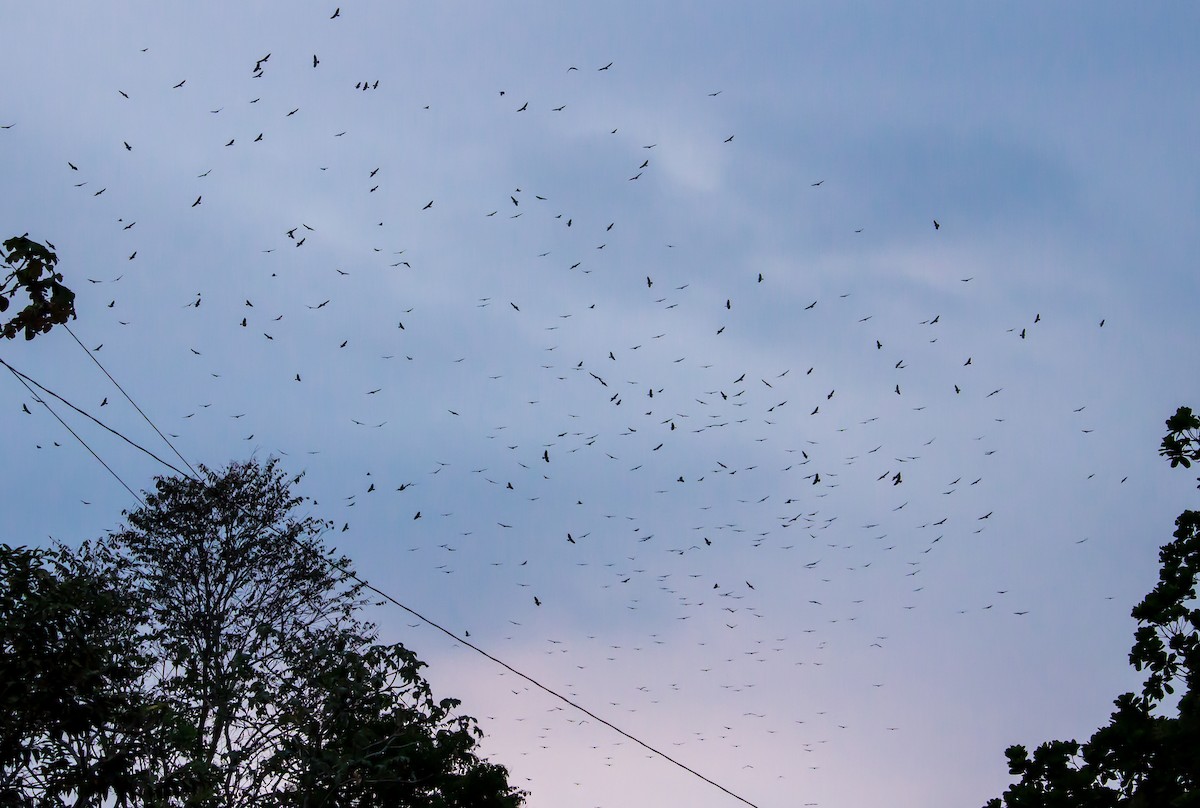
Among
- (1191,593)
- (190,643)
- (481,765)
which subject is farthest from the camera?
(481,765)

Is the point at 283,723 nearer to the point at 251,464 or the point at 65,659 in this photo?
the point at 65,659

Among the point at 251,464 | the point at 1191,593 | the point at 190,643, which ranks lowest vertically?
the point at 1191,593

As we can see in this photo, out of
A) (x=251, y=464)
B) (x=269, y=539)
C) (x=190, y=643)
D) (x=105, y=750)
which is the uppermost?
(x=251, y=464)

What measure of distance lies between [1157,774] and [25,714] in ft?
39.0

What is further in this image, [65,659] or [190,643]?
[190,643]

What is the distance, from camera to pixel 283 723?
13.3 m

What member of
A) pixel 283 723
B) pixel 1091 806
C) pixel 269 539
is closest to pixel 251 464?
pixel 269 539

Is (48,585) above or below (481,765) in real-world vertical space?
below

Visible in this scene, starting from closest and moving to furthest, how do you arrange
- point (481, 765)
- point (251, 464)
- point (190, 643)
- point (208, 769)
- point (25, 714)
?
point (25, 714) < point (208, 769) < point (190, 643) < point (251, 464) < point (481, 765)

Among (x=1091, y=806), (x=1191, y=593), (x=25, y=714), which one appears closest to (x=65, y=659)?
(x=25, y=714)

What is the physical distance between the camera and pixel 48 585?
1120cm

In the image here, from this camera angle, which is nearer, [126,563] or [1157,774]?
[1157,774]

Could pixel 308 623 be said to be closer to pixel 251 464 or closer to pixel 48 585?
pixel 251 464

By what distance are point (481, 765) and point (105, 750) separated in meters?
23.1
